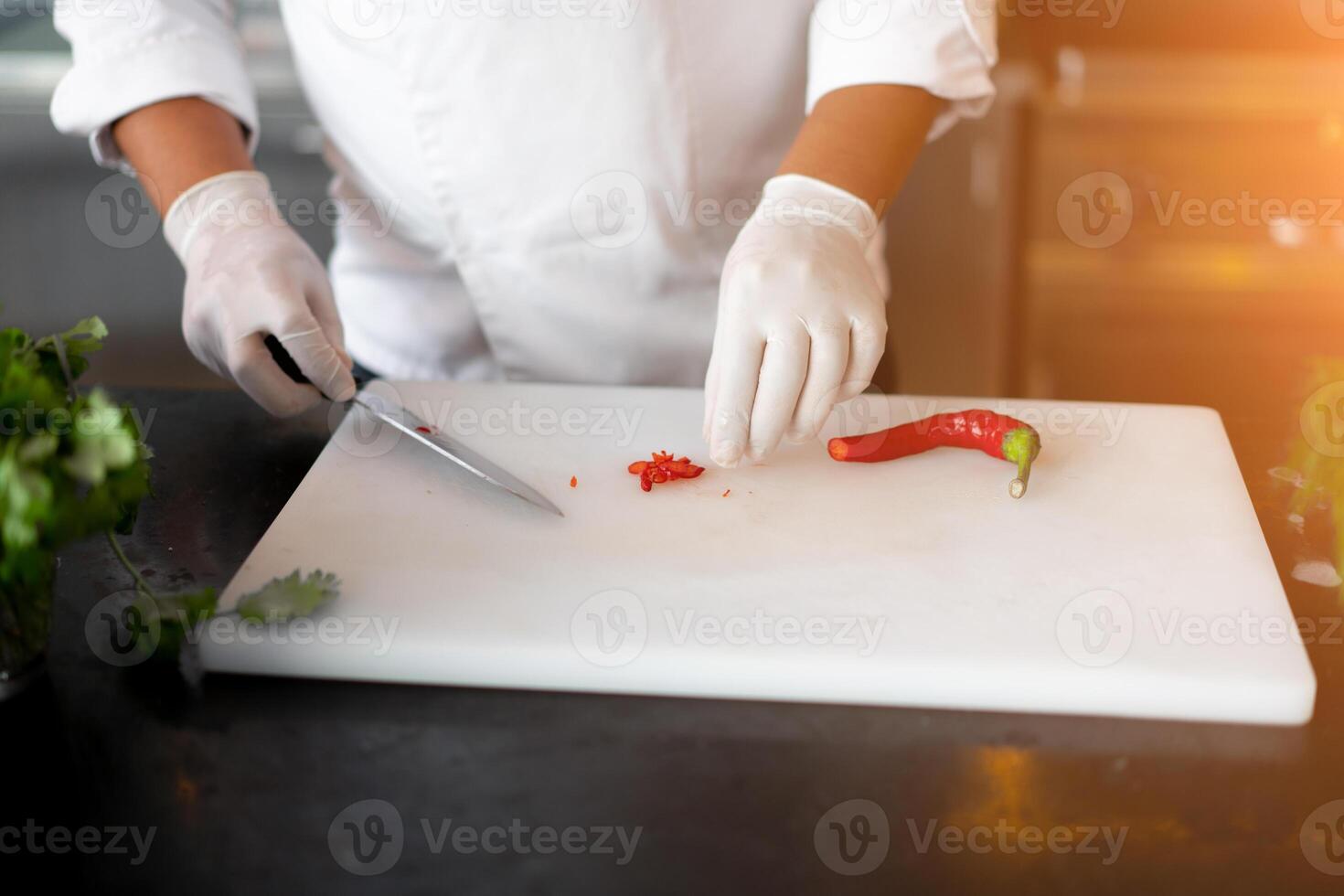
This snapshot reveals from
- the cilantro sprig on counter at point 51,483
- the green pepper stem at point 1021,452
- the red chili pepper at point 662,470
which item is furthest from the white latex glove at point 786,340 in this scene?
the cilantro sprig on counter at point 51,483

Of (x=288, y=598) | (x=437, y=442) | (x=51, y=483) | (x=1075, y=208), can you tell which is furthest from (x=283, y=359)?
(x=1075, y=208)

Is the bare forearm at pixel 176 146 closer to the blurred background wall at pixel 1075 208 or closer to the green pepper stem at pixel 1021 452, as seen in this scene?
the green pepper stem at pixel 1021 452

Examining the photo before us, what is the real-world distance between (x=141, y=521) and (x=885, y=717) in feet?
2.14

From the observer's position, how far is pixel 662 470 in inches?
41.5

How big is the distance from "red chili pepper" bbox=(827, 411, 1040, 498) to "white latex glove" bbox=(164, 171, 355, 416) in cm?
48

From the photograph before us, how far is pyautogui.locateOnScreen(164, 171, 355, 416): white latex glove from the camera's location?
1118 millimetres

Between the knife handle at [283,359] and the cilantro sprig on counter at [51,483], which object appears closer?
the cilantro sprig on counter at [51,483]

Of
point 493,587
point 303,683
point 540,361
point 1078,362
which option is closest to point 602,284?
point 540,361

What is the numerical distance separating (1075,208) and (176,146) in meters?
2.02

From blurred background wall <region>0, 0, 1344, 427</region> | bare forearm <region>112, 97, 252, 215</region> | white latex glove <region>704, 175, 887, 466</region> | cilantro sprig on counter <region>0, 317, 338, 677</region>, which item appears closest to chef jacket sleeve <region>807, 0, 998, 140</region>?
white latex glove <region>704, 175, 887, 466</region>

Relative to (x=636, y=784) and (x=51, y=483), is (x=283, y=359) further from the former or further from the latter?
(x=636, y=784)

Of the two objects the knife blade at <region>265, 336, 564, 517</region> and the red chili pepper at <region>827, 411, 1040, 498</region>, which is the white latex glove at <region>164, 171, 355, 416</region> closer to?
the knife blade at <region>265, 336, 564, 517</region>

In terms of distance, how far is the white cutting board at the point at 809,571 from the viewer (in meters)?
0.84

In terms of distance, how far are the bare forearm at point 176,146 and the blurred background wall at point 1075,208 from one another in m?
1.07
